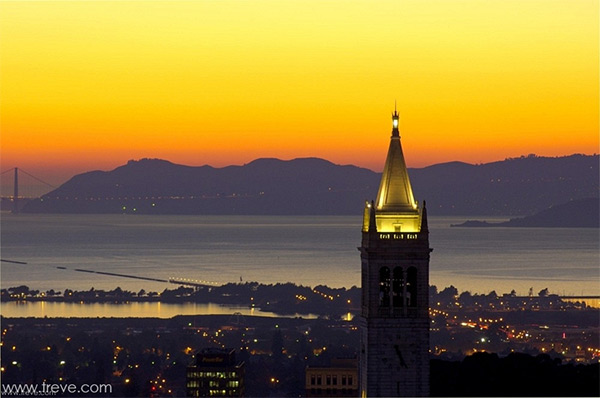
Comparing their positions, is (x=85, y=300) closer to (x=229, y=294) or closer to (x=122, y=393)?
(x=229, y=294)

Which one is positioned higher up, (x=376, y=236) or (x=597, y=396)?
(x=376, y=236)

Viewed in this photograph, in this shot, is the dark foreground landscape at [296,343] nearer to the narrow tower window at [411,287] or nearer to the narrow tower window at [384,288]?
the narrow tower window at [411,287]

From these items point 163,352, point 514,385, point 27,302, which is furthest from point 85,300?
point 514,385

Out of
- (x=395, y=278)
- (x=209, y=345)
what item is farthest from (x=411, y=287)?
(x=209, y=345)

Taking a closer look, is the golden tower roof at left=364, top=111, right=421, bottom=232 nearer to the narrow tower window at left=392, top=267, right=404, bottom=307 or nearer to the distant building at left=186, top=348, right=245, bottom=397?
the narrow tower window at left=392, top=267, right=404, bottom=307

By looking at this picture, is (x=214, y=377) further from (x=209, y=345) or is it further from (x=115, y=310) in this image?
(x=115, y=310)

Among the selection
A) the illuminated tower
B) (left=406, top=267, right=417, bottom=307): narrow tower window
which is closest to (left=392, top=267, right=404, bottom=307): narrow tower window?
the illuminated tower
